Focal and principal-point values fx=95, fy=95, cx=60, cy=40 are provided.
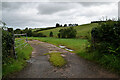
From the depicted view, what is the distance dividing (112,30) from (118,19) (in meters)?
0.81

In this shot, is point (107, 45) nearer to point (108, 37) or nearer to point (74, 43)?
point (108, 37)

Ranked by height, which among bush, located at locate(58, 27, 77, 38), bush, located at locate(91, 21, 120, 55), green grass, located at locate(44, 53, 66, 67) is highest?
bush, located at locate(58, 27, 77, 38)

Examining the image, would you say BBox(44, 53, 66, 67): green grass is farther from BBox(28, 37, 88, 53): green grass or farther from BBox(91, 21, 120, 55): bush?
BBox(28, 37, 88, 53): green grass

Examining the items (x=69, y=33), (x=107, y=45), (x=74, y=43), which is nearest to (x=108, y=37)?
(x=107, y=45)

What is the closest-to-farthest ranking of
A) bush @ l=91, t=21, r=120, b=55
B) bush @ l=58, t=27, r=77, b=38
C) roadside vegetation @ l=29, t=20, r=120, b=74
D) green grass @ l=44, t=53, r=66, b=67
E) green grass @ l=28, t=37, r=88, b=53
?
roadside vegetation @ l=29, t=20, r=120, b=74 → bush @ l=91, t=21, r=120, b=55 → green grass @ l=44, t=53, r=66, b=67 → green grass @ l=28, t=37, r=88, b=53 → bush @ l=58, t=27, r=77, b=38

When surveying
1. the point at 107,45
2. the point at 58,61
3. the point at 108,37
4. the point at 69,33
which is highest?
the point at 69,33

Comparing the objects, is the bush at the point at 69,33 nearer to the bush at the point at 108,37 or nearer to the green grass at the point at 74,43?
the green grass at the point at 74,43

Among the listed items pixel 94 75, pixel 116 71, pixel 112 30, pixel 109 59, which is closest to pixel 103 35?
pixel 112 30

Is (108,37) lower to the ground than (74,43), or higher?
higher

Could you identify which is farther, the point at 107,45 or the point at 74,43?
the point at 74,43

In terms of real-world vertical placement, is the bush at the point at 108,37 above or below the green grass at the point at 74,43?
above

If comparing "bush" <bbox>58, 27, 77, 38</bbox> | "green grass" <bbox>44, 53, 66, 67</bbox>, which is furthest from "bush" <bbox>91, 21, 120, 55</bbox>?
"bush" <bbox>58, 27, 77, 38</bbox>

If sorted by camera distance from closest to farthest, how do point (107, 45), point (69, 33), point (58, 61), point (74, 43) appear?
point (107, 45), point (58, 61), point (74, 43), point (69, 33)

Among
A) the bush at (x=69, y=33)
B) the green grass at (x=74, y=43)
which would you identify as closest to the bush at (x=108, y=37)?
the green grass at (x=74, y=43)
